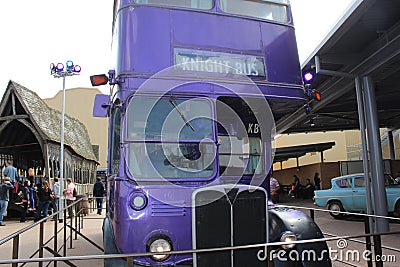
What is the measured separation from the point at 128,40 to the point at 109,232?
8.34ft

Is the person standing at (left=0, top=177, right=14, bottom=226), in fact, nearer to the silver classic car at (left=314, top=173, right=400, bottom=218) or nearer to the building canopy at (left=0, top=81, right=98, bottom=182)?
the building canopy at (left=0, top=81, right=98, bottom=182)

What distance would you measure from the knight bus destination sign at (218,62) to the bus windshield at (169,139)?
0.56 meters

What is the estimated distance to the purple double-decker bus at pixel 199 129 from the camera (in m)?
4.17

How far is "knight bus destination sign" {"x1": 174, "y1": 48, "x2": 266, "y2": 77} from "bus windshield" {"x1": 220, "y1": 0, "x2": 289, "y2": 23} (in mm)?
761

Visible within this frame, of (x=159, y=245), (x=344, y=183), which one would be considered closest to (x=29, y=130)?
(x=344, y=183)

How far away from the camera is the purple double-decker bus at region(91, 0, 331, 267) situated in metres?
4.17

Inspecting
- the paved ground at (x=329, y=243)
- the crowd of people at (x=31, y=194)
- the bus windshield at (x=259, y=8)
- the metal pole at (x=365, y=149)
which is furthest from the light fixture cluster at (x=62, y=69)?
the bus windshield at (x=259, y=8)

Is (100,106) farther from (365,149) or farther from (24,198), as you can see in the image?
(24,198)

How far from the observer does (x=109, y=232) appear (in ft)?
16.3

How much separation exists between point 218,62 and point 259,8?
4.33 feet

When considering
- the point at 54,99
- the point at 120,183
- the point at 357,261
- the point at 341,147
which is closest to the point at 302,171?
the point at 341,147

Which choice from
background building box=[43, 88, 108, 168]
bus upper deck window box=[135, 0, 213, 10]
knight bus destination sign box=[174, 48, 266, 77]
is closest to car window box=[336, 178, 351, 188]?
knight bus destination sign box=[174, 48, 266, 77]

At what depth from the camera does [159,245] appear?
4070 mm

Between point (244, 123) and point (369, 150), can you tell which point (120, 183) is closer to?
point (244, 123)
